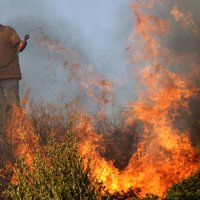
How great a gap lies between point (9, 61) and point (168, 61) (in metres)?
8.08

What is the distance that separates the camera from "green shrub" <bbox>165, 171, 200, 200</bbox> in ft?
30.3

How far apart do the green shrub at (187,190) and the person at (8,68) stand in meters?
9.97

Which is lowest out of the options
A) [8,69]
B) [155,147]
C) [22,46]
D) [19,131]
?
[19,131]

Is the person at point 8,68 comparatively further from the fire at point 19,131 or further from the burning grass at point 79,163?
the burning grass at point 79,163

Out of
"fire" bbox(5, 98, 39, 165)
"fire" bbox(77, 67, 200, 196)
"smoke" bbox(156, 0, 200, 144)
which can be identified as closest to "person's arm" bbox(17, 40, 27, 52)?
"fire" bbox(5, 98, 39, 165)

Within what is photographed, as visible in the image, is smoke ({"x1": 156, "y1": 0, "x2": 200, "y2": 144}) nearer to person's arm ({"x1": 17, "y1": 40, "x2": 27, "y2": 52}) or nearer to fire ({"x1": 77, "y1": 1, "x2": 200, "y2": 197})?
fire ({"x1": 77, "y1": 1, "x2": 200, "y2": 197})

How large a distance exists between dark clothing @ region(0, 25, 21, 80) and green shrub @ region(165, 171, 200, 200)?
10.5 meters

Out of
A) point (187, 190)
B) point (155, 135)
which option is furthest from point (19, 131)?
point (187, 190)

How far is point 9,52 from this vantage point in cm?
1780

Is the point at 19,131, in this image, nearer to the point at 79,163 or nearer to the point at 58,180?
the point at 79,163

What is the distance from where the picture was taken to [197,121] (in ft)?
59.8

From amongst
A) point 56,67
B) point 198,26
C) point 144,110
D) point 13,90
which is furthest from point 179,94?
point 56,67

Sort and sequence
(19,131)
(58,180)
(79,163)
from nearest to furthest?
1. (58,180)
2. (79,163)
3. (19,131)

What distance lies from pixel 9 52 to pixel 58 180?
10925mm
